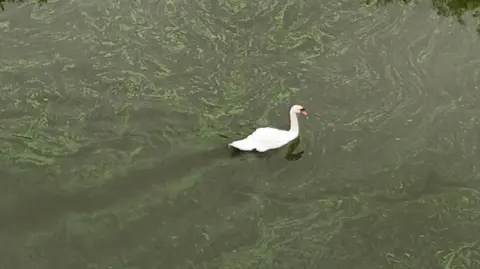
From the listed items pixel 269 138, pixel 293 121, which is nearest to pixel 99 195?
pixel 269 138

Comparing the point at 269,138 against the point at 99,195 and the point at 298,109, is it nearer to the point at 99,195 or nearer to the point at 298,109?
the point at 298,109

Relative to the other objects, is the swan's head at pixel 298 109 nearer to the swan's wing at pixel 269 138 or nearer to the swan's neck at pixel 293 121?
the swan's neck at pixel 293 121

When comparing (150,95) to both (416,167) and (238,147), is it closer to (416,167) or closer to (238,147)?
(238,147)

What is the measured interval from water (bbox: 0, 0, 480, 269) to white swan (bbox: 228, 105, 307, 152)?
4.7 inches

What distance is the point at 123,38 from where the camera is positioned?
7109 millimetres

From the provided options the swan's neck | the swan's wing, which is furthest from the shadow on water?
the swan's neck

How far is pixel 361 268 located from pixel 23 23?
419 cm

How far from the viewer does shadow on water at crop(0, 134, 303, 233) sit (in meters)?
5.45

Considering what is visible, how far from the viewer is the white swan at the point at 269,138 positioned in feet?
19.5

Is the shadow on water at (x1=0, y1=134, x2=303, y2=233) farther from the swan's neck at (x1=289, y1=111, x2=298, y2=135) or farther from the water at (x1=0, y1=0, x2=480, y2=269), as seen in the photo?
the swan's neck at (x1=289, y1=111, x2=298, y2=135)

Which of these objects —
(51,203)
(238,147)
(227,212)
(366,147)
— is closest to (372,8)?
(366,147)

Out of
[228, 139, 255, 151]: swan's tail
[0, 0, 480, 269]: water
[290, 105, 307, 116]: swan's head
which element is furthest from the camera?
[290, 105, 307, 116]: swan's head

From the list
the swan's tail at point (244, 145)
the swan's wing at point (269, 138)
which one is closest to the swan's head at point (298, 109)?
the swan's wing at point (269, 138)

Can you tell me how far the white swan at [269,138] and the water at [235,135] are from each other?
119 millimetres
